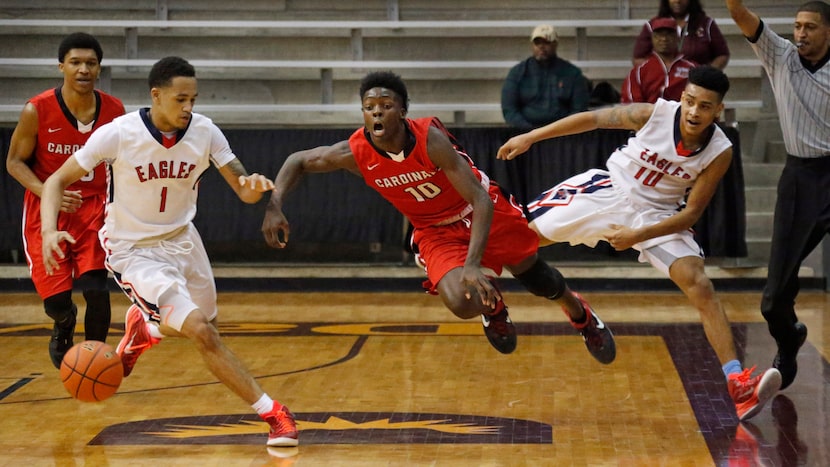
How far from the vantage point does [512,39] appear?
40.3ft

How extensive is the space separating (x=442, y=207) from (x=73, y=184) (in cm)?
221

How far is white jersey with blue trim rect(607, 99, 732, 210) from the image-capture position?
19.4 feet

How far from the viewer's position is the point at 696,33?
9.99m

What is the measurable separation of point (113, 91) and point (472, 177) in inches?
300

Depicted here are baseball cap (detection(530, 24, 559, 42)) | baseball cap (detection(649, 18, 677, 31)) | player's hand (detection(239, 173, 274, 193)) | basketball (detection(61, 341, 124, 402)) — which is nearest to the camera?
player's hand (detection(239, 173, 274, 193))

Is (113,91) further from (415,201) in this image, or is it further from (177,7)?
(415,201)

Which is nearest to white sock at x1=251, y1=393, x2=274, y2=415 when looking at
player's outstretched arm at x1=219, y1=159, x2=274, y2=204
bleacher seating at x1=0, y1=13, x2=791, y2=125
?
player's outstretched arm at x1=219, y1=159, x2=274, y2=204

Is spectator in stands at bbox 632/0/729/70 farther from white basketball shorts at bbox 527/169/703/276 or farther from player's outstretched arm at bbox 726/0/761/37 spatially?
player's outstretched arm at bbox 726/0/761/37

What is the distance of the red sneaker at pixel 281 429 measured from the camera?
205 inches

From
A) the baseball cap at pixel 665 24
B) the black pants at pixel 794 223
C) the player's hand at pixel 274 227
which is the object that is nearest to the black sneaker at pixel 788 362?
the black pants at pixel 794 223

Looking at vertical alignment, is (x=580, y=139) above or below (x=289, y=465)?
above

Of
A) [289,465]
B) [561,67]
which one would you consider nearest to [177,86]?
[289,465]

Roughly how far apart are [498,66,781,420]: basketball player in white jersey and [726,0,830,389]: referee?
36 centimetres

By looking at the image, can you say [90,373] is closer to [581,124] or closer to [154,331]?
[154,331]
